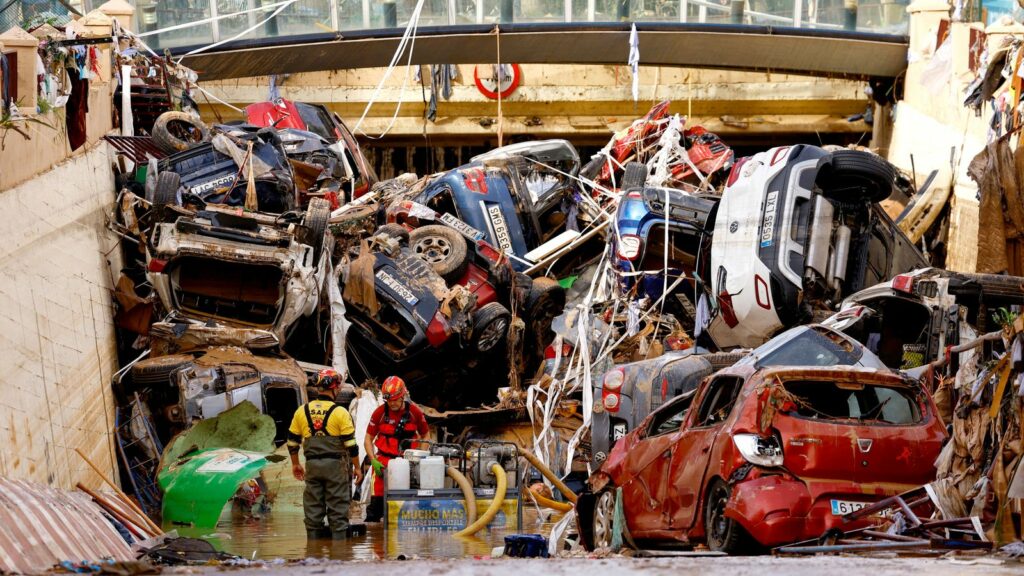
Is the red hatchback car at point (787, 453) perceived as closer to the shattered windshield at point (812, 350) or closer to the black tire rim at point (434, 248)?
the shattered windshield at point (812, 350)

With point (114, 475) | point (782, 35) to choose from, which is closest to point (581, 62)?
point (782, 35)

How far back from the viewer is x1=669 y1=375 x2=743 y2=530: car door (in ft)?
33.3

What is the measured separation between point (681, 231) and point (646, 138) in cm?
544

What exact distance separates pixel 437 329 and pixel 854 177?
5.39 m

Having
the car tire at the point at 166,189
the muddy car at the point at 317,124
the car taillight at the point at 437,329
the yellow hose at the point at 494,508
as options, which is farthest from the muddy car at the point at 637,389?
the muddy car at the point at 317,124

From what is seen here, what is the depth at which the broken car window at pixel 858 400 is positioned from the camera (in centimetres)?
1008

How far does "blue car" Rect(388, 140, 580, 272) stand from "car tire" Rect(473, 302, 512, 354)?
2.67 m

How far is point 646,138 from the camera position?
2603 cm

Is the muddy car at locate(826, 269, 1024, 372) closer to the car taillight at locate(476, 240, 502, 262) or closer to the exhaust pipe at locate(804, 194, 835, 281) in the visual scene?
the exhaust pipe at locate(804, 194, 835, 281)

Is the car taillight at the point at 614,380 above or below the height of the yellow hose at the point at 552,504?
above

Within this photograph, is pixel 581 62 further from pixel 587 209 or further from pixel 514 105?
pixel 587 209

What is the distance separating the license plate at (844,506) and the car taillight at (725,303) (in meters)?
9.60

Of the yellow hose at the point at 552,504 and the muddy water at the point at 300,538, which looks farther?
the yellow hose at the point at 552,504

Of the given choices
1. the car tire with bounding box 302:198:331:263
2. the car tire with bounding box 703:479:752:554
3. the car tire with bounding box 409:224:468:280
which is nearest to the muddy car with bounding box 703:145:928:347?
the car tire with bounding box 409:224:468:280
